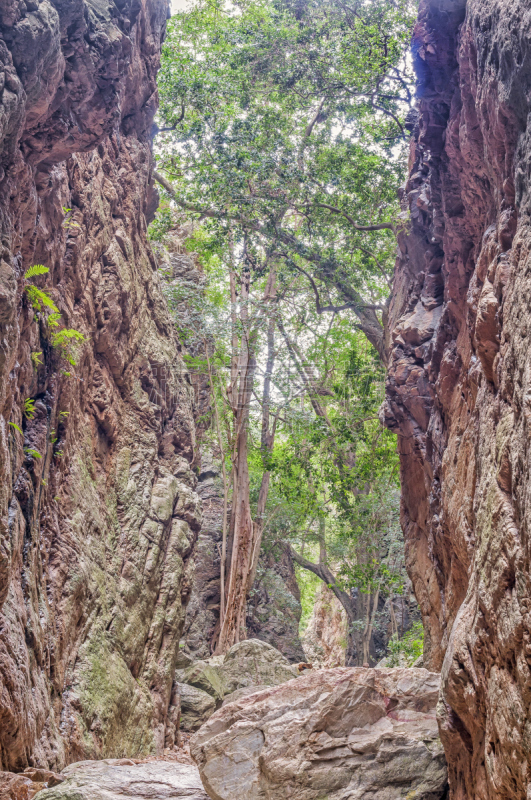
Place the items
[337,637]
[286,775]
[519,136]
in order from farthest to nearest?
[337,637] < [286,775] < [519,136]

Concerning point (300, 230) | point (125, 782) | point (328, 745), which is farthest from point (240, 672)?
point (300, 230)

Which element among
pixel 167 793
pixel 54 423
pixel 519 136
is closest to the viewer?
pixel 519 136

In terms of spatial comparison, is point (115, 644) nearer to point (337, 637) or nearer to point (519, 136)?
point (519, 136)

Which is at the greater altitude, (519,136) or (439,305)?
(439,305)

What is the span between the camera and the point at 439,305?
25.1ft

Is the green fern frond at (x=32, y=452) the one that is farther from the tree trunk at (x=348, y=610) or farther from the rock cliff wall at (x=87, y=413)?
the tree trunk at (x=348, y=610)

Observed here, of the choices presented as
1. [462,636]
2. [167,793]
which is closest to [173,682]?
[167,793]

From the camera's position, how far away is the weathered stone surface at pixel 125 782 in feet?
15.2

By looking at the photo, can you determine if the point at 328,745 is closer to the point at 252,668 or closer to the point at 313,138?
the point at 252,668

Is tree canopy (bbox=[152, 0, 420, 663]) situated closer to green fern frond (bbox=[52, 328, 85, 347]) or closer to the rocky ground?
green fern frond (bbox=[52, 328, 85, 347])

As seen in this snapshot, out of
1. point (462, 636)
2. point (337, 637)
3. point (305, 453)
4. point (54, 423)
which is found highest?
point (305, 453)

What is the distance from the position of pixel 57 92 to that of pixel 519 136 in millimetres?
3760

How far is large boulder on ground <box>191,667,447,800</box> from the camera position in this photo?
4887 mm

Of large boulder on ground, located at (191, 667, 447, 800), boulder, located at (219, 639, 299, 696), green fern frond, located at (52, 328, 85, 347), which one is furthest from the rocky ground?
boulder, located at (219, 639, 299, 696)
